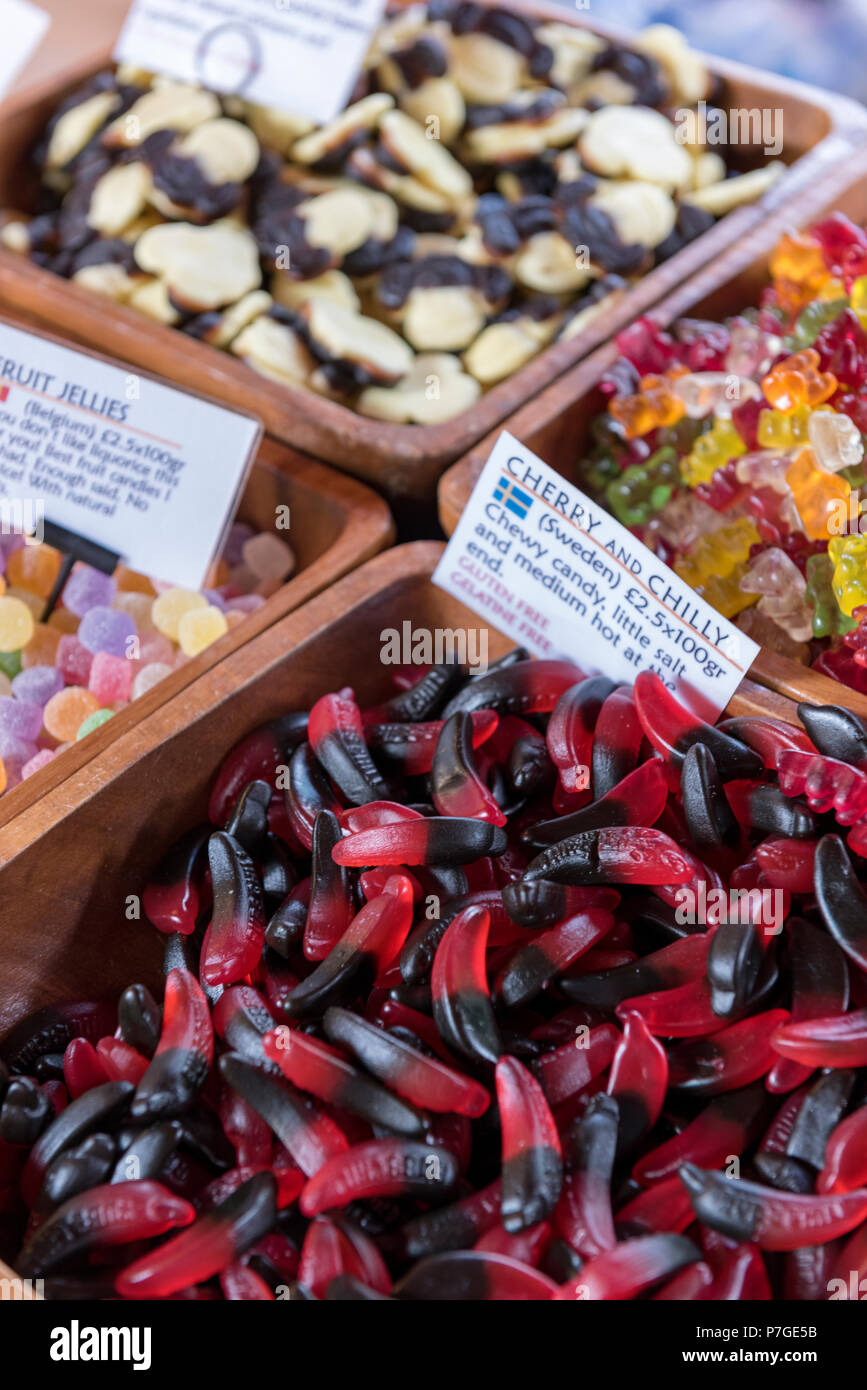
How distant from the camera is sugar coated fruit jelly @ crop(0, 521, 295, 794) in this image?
50.4 inches

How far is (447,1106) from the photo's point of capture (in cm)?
86

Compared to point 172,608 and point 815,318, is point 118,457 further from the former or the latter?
point 815,318

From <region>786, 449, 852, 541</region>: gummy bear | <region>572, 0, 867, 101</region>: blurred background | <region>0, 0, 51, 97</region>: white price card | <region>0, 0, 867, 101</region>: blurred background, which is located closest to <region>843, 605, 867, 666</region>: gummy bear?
<region>786, 449, 852, 541</region>: gummy bear

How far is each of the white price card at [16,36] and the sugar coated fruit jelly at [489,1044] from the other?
4.84 ft

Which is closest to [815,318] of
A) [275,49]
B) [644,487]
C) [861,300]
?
[861,300]

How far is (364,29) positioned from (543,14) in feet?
1.35

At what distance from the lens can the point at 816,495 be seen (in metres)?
1.21

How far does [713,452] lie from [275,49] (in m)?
1.08

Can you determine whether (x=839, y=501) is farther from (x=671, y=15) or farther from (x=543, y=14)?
(x=671, y=15)

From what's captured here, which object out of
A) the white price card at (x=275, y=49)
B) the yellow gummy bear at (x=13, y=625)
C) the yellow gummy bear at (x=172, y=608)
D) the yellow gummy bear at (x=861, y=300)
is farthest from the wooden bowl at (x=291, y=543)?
the white price card at (x=275, y=49)

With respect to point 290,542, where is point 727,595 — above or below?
above

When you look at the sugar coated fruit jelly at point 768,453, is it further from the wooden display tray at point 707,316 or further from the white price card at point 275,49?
the white price card at point 275,49

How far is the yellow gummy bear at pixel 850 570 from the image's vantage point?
113 cm

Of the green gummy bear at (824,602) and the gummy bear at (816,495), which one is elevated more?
the gummy bear at (816,495)
